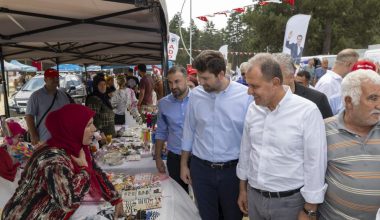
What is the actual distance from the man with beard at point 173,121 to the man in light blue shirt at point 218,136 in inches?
17.1

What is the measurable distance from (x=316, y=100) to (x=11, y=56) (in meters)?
6.40

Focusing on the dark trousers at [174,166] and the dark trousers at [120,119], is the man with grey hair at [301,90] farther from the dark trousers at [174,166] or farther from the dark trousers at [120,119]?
the dark trousers at [120,119]

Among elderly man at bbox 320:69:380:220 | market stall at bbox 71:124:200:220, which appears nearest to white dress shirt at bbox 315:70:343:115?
market stall at bbox 71:124:200:220

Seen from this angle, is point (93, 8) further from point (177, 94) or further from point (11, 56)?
point (11, 56)

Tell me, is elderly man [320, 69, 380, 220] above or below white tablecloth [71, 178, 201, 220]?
above

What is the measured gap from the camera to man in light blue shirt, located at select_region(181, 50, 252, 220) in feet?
8.71

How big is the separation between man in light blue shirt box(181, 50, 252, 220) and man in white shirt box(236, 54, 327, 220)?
1.70 ft

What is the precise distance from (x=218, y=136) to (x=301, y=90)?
841 millimetres

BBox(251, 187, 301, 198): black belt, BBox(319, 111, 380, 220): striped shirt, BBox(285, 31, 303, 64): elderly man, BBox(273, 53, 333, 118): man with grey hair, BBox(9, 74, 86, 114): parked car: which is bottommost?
BBox(9, 74, 86, 114): parked car

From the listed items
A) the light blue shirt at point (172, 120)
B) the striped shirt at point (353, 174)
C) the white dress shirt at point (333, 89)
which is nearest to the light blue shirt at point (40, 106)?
the light blue shirt at point (172, 120)

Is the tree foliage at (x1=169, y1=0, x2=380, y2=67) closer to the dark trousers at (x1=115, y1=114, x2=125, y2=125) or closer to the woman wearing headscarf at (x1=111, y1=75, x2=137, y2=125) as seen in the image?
the woman wearing headscarf at (x1=111, y1=75, x2=137, y2=125)

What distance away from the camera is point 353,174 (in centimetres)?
179

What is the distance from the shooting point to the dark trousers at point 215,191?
8.86ft

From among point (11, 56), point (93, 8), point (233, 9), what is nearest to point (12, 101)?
point (11, 56)
